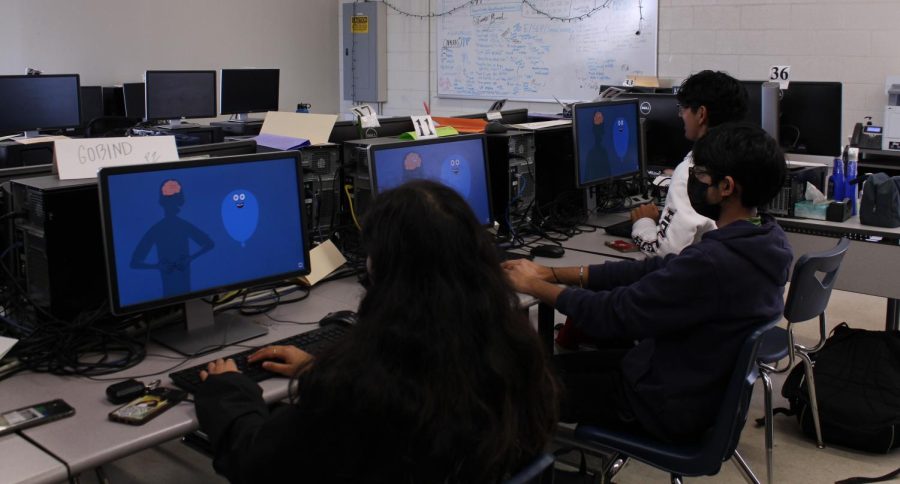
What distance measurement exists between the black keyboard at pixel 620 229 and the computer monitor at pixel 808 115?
847 millimetres

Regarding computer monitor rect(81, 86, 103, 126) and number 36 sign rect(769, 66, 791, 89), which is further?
computer monitor rect(81, 86, 103, 126)

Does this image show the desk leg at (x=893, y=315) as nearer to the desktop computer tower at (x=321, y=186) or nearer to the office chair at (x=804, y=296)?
the office chair at (x=804, y=296)

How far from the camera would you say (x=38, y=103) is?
5.22 metres

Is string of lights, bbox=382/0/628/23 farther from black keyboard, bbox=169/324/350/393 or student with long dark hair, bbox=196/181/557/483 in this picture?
student with long dark hair, bbox=196/181/557/483

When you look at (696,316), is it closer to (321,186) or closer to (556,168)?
(321,186)

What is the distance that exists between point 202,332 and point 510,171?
1350mm

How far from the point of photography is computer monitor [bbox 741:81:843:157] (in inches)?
139

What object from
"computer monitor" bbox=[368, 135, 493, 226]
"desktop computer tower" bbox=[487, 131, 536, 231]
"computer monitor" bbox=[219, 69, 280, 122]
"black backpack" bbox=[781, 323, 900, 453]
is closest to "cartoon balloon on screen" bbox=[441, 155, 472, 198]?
"computer monitor" bbox=[368, 135, 493, 226]

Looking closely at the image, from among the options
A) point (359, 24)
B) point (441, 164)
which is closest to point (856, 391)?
point (441, 164)

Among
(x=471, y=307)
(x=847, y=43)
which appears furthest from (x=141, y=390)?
(x=847, y=43)

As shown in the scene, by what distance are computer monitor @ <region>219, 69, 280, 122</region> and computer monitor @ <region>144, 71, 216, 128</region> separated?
0.37 ft

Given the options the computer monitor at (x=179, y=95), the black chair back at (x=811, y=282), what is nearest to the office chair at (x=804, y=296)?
the black chair back at (x=811, y=282)

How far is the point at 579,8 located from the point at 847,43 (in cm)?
202

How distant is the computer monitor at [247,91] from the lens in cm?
648
